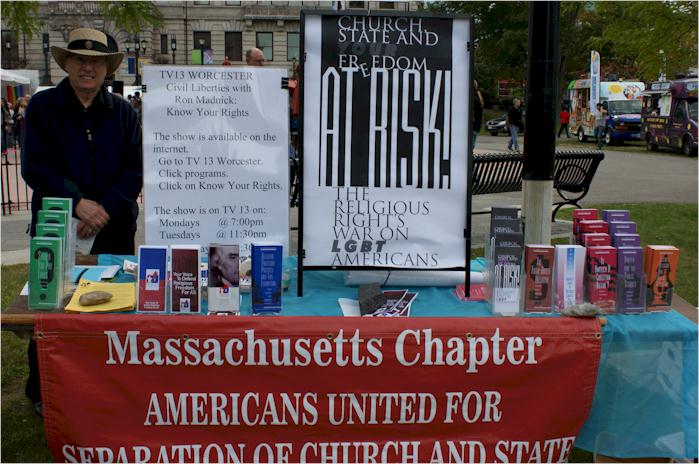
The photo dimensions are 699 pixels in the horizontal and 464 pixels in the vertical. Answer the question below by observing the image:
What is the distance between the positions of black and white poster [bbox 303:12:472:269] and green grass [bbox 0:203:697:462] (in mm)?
1529

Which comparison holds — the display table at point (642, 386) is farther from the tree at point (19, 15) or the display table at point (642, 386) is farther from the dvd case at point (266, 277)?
the tree at point (19, 15)

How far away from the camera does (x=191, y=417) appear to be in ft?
9.65

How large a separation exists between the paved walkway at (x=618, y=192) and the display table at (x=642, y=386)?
4079mm

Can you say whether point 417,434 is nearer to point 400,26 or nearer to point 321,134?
point 321,134

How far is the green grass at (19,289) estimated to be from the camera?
399 cm

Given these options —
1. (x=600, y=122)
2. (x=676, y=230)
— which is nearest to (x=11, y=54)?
(x=600, y=122)

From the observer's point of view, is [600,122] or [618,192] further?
[600,122]

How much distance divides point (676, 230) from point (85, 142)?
7.88m

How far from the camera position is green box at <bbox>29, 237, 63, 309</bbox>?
3.03 m

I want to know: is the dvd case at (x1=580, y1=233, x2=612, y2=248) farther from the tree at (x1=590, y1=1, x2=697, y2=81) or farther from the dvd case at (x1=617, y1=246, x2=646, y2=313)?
the tree at (x1=590, y1=1, x2=697, y2=81)

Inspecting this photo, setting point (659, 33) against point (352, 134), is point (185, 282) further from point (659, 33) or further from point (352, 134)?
point (659, 33)

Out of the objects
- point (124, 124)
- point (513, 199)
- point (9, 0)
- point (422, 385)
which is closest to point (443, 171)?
point (422, 385)

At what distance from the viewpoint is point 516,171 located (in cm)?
855

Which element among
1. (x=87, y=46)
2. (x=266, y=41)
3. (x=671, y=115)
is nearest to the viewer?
(x=87, y=46)
